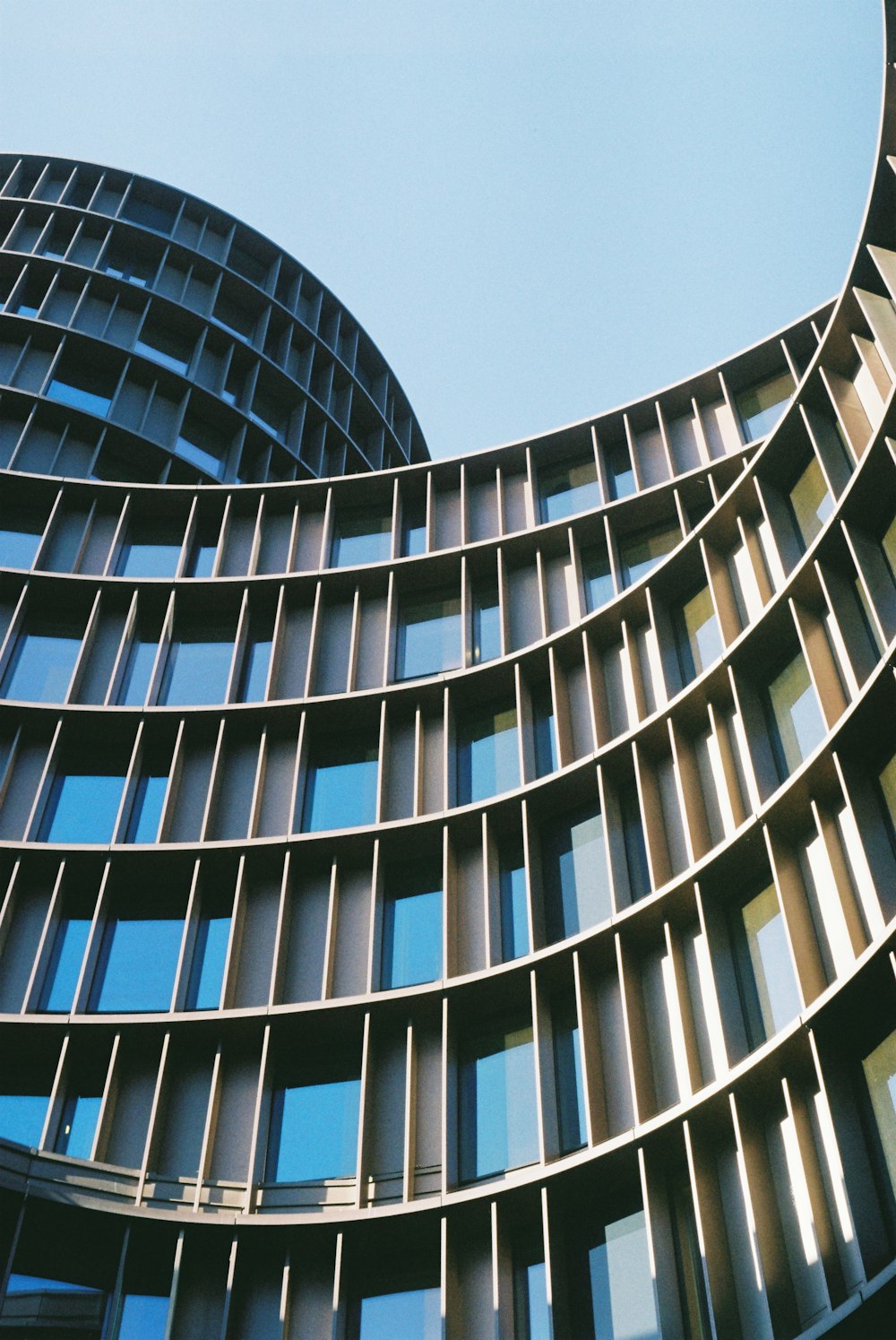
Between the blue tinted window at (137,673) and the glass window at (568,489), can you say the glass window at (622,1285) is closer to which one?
the blue tinted window at (137,673)

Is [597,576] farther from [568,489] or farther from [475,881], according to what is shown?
[475,881]

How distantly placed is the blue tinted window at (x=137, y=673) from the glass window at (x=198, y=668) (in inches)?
14.1

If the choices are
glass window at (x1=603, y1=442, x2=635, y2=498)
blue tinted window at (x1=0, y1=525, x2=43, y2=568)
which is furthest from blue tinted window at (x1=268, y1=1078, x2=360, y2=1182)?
blue tinted window at (x1=0, y1=525, x2=43, y2=568)

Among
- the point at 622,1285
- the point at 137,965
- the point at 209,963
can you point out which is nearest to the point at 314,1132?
the point at 209,963

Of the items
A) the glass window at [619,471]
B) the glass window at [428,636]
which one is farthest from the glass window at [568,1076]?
the glass window at [619,471]

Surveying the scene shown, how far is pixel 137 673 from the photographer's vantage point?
28.8m

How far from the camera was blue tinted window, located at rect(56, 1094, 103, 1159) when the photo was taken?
21.6 meters

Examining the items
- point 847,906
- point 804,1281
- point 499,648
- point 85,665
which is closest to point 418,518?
point 499,648

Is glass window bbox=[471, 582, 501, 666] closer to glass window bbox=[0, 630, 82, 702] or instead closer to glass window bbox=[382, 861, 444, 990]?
glass window bbox=[382, 861, 444, 990]

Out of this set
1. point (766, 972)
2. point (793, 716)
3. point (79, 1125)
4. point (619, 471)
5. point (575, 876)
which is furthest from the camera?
point (619, 471)

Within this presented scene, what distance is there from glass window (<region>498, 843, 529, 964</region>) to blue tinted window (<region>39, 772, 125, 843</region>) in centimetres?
709

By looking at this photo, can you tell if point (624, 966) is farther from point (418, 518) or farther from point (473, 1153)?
point (418, 518)

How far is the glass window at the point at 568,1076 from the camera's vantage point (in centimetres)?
2011

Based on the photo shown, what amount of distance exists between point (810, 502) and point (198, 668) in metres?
12.5
